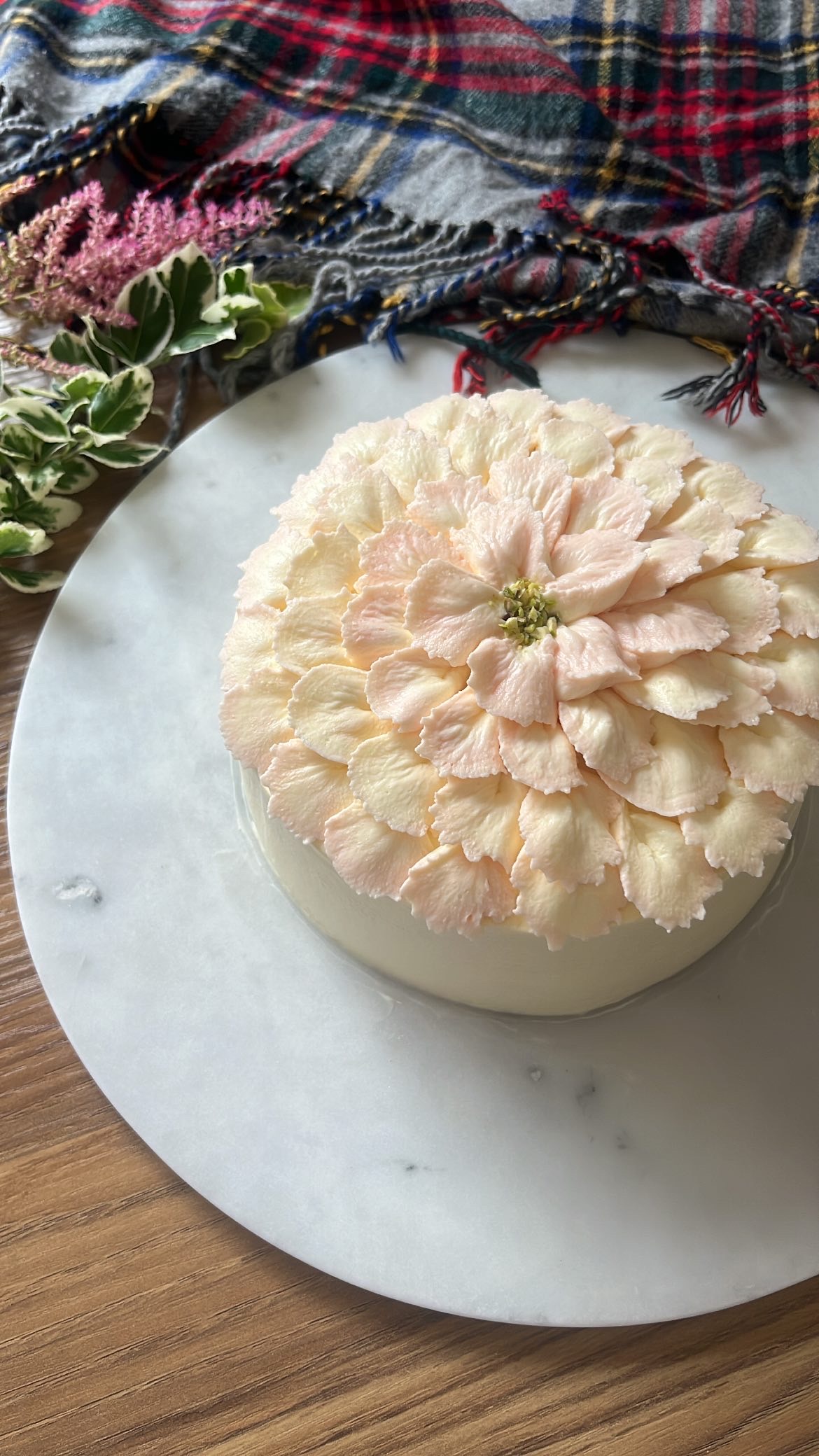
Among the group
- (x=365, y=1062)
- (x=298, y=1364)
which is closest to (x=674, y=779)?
(x=365, y=1062)

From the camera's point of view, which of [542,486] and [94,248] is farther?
[94,248]

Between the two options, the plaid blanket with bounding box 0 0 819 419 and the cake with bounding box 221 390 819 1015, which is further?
the plaid blanket with bounding box 0 0 819 419

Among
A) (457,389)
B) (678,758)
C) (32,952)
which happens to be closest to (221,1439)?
(32,952)

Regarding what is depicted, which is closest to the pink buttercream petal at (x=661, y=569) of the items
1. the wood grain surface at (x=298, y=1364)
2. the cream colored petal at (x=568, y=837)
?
the cream colored petal at (x=568, y=837)

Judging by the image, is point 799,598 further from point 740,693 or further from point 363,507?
point 363,507

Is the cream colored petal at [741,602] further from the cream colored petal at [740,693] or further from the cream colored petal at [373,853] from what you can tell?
the cream colored petal at [373,853]

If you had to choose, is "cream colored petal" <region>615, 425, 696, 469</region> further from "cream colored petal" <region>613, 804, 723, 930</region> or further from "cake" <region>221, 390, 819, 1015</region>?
"cream colored petal" <region>613, 804, 723, 930</region>

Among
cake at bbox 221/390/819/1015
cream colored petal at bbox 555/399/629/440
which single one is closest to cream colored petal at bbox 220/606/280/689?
cake at bbox 221/390/819/1015
